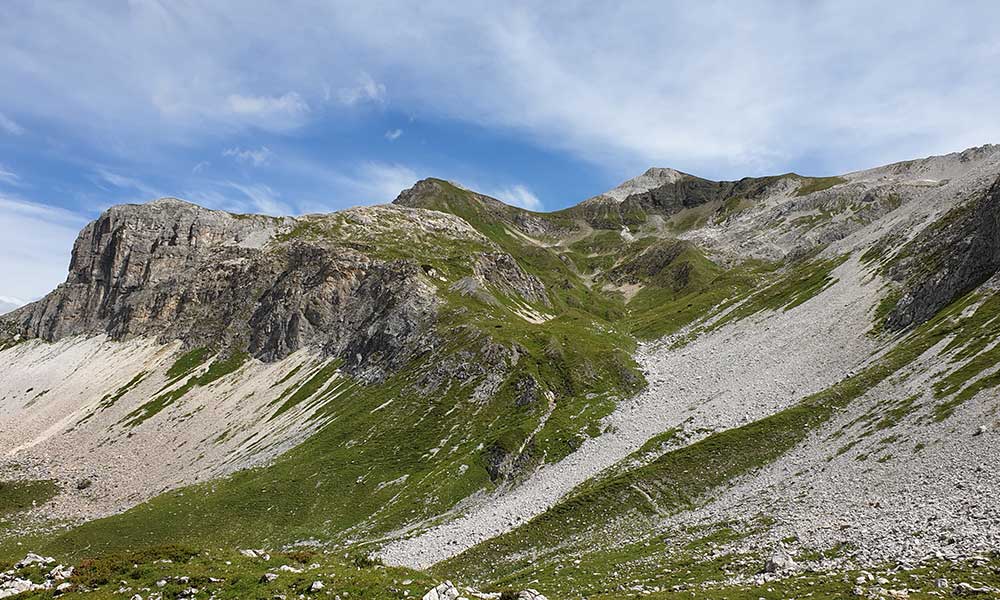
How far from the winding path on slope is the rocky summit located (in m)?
0.55

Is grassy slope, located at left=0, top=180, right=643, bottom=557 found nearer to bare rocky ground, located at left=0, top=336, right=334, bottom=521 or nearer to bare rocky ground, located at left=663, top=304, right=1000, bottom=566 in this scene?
bare rocky ground, located at left=0, top=336, right=334, bottom=521

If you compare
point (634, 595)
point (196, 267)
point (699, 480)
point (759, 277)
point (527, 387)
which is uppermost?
point (196, 267)

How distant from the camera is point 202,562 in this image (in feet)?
73.9

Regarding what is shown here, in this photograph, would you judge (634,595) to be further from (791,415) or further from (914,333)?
(914,333)

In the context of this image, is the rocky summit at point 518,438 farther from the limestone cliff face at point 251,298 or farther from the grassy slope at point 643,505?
the limestone cliff face at point 251,298

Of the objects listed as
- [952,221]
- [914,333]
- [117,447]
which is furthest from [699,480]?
[117,447]

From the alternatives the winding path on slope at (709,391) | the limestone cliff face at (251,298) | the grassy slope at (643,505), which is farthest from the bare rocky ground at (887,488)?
the limestone cliff face at (251,298)

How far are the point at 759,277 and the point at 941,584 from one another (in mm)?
173922

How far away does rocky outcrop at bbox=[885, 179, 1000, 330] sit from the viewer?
71438 mm

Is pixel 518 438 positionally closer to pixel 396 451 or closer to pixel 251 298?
pixel 396 451

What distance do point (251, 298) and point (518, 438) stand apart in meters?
123

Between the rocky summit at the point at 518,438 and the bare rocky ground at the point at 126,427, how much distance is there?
0.85 meters

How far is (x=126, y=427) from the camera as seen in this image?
115750mm

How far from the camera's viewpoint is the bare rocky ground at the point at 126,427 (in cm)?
8806
